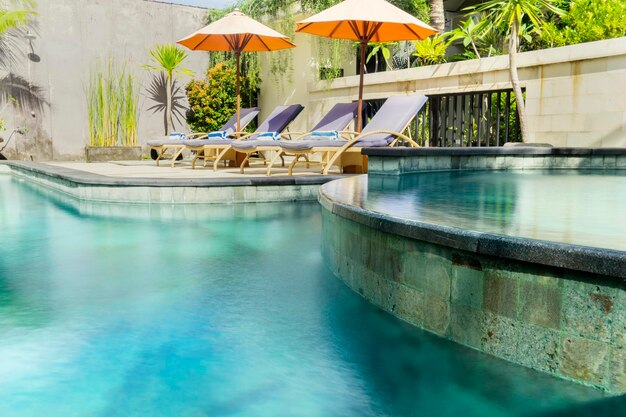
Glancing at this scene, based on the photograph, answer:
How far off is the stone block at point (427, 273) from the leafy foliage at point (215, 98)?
11.9 meters

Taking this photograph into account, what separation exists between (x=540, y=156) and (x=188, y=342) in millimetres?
5877

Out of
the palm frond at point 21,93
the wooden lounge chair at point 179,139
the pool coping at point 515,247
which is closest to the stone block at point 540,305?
the pool coping at point 515,247

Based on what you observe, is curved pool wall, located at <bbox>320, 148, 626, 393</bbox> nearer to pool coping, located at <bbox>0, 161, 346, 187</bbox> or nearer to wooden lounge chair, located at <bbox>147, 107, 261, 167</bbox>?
pool coping, located at <bbox>0, 161, 346, 187</bbox>

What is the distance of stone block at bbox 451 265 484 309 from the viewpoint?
2.44m

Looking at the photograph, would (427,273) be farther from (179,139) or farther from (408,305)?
(179,139)

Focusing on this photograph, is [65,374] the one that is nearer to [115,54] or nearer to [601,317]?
[601,317]

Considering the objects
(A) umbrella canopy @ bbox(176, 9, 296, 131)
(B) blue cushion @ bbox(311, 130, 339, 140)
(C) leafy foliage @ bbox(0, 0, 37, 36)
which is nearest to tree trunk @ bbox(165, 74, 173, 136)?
(C) leafy foliage @ bbox(0, 0, 37, 36)

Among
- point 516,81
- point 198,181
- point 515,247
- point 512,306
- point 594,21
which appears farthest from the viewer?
point 594,21

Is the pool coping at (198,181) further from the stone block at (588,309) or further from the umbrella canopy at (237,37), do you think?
the stone block at (588,309)

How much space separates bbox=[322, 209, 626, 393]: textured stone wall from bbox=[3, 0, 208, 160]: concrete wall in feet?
A: 40.2

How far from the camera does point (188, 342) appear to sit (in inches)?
105

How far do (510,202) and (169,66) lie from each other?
11.3 meters

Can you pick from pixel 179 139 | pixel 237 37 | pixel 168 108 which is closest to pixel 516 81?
pixel 237 37

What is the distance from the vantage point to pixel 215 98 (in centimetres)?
1416
